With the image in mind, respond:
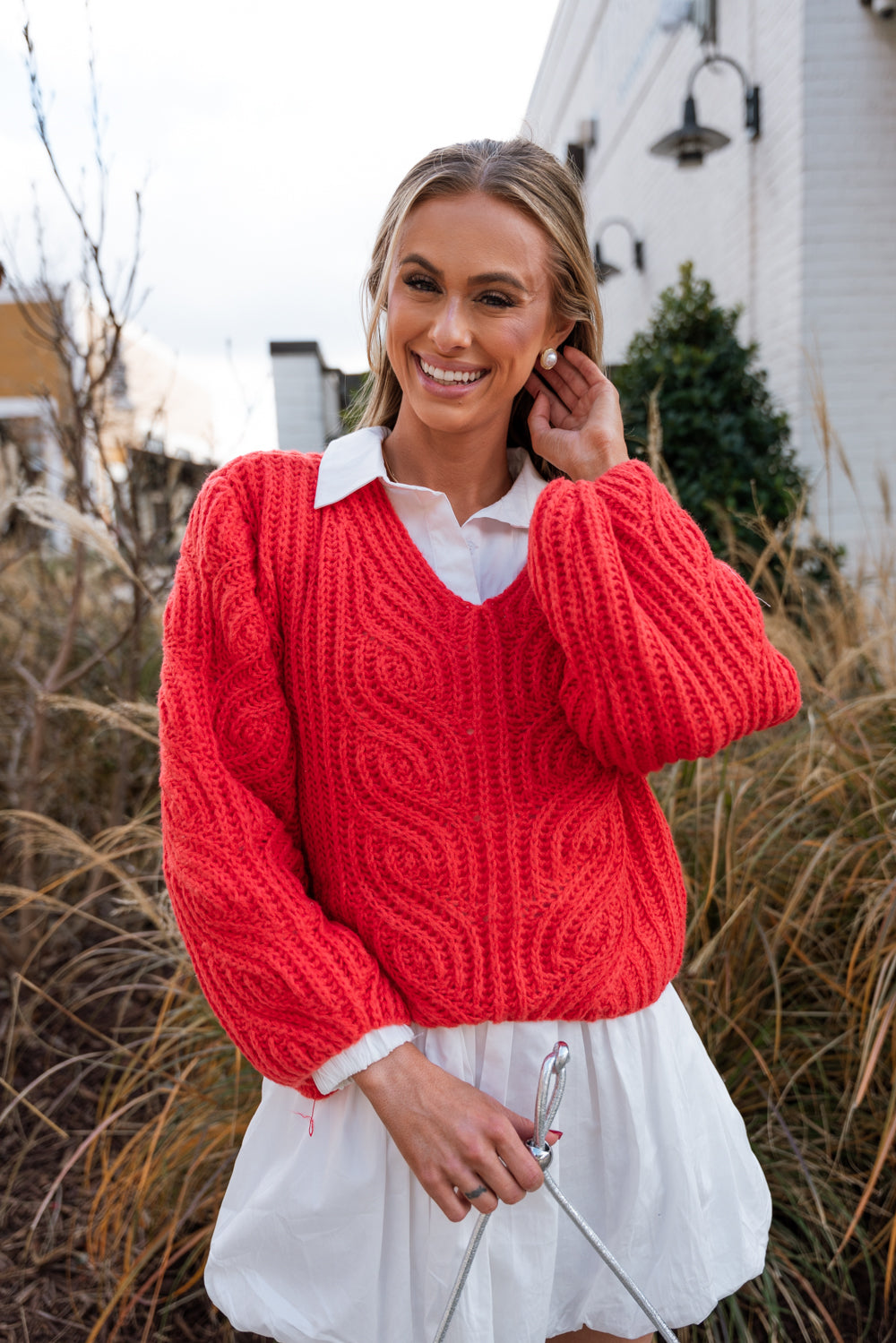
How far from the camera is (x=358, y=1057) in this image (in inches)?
40.3

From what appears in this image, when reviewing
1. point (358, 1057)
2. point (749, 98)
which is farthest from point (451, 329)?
point (749, 98)

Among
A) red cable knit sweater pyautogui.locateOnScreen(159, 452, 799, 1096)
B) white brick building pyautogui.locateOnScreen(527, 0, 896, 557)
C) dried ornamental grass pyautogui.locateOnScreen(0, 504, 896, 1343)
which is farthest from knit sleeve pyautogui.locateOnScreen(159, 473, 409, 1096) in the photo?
white brick building pyautogui.locateOnScreen(527, 0, 896, 557)

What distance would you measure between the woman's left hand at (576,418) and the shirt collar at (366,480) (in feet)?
0.21

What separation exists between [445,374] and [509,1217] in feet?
3.20

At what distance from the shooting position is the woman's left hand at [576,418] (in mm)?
1248

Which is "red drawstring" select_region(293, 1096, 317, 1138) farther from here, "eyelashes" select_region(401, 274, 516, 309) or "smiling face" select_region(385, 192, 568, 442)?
"eyelashes" select_region(401, 274, 516, 309)

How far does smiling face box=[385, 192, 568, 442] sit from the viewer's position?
3.73 ft

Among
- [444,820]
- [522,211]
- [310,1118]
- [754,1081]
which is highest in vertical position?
[522,211]

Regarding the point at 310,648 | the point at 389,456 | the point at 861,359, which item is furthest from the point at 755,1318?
the point at 861,359

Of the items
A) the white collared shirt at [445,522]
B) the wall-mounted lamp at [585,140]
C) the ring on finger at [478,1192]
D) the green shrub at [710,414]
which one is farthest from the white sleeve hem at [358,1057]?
the wall-mounted lamp at [585,140]

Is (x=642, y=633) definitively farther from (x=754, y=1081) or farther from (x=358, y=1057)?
(x=754, y=1081)

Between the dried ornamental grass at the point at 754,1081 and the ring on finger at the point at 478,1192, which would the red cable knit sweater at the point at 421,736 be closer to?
the ring on finger at the point at 478,1192

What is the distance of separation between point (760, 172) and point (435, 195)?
4.88 metres

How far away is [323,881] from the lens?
116cm
